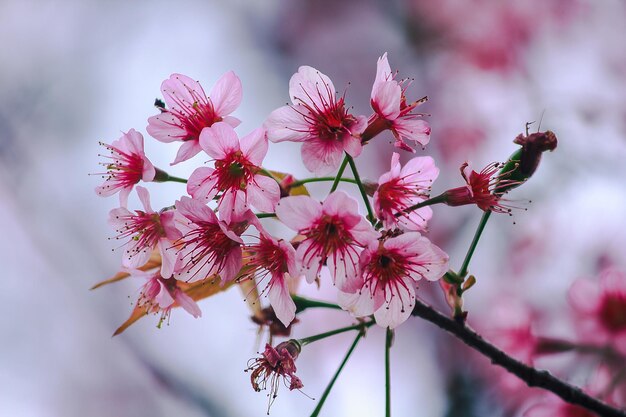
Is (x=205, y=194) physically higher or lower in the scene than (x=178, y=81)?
lower

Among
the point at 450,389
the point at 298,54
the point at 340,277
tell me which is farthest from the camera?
the point at 298,54

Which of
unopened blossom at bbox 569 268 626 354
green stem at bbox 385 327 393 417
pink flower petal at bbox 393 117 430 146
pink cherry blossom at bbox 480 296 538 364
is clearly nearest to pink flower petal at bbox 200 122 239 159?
pink flower petal at bbox 393 117 430 146

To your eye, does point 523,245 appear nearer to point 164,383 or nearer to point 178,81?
point 164,383

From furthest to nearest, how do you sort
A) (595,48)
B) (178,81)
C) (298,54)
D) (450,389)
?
1. (298,54)
2. (595,48)
3. (450,389)
4. (178,81)

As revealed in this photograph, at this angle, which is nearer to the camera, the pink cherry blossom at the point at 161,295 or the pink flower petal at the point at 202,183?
the pink flower petal at the point at 202,183

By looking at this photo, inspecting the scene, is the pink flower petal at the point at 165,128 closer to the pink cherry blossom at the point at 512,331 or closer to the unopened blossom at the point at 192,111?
the unopened blossom at the point at 192,111

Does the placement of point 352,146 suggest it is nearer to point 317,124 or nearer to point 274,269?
point 317,124

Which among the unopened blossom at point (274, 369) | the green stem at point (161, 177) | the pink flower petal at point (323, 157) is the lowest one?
the unopened blossom at point (274, 369)

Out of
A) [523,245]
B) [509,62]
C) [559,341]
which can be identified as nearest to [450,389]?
[523,245]

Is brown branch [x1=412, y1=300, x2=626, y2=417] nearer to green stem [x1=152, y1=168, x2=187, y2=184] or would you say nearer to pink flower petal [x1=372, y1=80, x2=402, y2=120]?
pink flower petal [x1=372, y1=80, x2=402, y2=120]

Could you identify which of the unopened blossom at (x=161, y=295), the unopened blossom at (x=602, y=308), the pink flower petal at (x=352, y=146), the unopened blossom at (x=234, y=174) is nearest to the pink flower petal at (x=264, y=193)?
the unopened blossom at (x=234, y=174)
